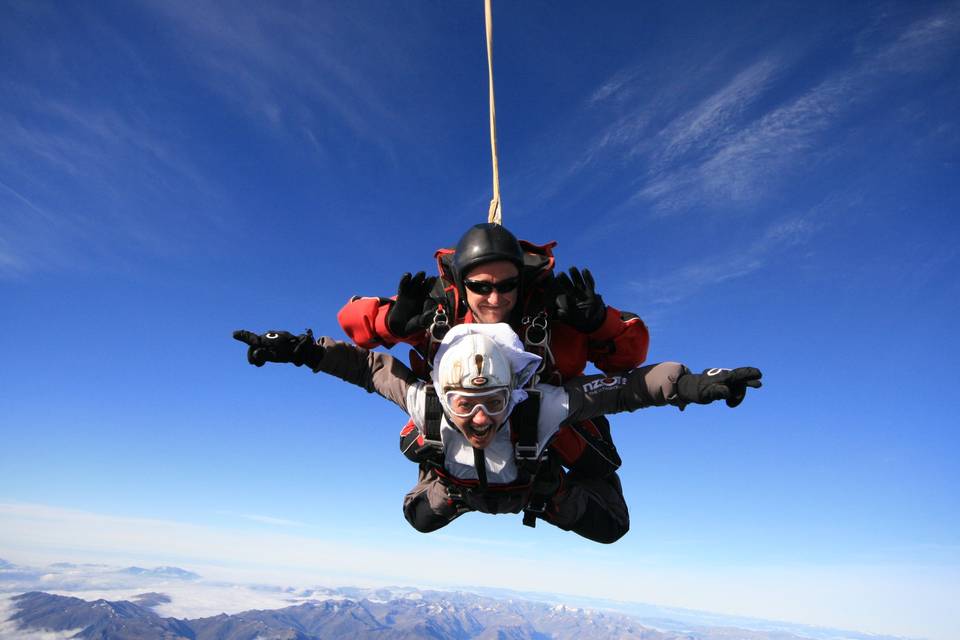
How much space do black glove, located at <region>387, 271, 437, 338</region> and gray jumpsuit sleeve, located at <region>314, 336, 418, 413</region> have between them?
0.29 meters

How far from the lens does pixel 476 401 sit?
10.0 feet

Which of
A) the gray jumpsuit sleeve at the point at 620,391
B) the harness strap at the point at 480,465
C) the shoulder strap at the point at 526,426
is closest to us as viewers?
the gray jumpsuit sleeve at the point at 620,391

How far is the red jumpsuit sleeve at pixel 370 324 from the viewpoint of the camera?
3.60m

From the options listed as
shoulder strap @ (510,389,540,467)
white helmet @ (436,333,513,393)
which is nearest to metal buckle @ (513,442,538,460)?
shoulder strap @ (510,389,540,467)

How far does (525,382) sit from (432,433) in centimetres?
71

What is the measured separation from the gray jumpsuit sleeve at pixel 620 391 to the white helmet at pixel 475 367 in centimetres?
56

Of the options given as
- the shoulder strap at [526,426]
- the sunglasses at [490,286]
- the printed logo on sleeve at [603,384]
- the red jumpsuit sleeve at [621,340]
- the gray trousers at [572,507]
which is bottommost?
the gray trousers at [572,507]

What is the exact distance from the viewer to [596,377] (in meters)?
3.42

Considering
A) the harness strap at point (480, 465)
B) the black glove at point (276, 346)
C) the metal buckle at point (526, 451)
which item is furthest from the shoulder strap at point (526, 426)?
the black glove at point (276, 346)

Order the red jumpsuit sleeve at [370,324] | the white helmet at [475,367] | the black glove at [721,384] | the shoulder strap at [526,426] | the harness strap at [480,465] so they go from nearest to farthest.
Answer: the black glove at [721,384] < the white helmet at [475,367] < the shoulder strap at [526,426] < the harness strap at [480,465] < the red jumpsuit sleeve at [370,324]

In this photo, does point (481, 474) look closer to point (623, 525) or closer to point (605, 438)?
point (605, 438)

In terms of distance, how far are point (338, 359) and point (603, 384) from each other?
1.75 m

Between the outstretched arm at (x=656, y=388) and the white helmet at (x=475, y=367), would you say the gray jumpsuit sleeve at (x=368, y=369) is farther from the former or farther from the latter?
the outstretched arm at (x=656, y=388)

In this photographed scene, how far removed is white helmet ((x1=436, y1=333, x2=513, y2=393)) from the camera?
9.77 ft
